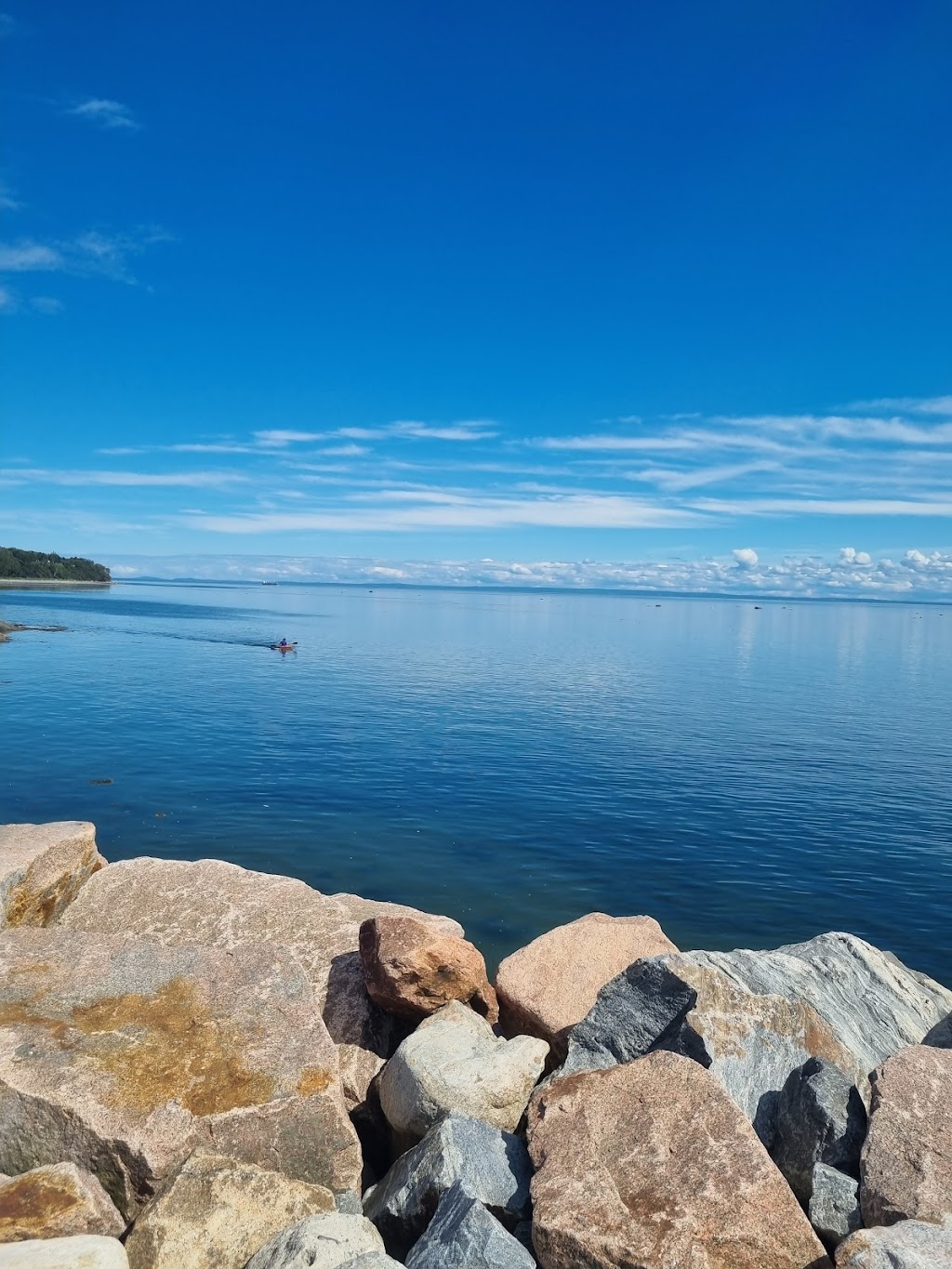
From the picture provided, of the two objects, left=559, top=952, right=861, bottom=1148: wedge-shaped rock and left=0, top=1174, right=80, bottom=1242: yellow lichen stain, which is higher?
left=559, top=952, right=861, bottom=1148: wedge-shaped rock

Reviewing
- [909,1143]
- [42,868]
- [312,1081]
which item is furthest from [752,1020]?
[42,868]

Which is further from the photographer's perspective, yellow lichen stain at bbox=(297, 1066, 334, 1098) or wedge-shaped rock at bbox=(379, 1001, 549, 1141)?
wedge-shaped rock at bbox=(379, 1001, 549, 1141)

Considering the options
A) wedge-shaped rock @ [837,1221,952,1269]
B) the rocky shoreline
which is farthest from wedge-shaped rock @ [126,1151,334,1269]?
wedge-shaped rock @ [837,1221,952,1269]

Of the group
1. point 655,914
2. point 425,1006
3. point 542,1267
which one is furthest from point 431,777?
point 542,1267

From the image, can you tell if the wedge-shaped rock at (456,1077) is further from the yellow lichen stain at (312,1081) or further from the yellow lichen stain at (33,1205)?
the yellow lichen stain at (33,1205)

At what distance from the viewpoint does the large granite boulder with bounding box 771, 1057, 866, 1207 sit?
9.67 metres

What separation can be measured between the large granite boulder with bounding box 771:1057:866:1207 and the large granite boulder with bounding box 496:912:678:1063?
11.8 feet

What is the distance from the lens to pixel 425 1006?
13523 millimetres

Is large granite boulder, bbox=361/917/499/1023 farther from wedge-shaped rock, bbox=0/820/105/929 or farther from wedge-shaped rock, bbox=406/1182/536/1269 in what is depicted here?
wedge-shaped rock, bbox=0/820/105/929

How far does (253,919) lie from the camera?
633 inches

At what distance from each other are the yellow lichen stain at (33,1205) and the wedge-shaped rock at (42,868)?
20.7 ft

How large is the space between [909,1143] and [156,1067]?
822cm

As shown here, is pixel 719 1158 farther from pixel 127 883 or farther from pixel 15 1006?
pixel 127 883

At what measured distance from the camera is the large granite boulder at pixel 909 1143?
848cm
